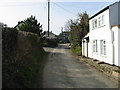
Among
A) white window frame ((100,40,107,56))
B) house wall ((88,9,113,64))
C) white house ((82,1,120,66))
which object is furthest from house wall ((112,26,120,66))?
white window frame ((100,40,107,56))

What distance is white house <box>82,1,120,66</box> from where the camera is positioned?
1777cm

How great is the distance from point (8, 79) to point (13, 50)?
15.1 ft

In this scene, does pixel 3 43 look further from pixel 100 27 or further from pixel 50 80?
pixel 100 27

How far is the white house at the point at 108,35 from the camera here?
17766mm

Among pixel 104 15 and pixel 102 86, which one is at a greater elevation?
pixel 104 15

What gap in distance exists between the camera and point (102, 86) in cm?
1216

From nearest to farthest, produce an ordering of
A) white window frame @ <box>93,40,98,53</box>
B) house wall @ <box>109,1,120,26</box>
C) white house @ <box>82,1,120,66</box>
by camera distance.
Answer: white house @ <box>82,1,120,66</box>
house wall @ <box>109,1,120,26</box>
white window frame @ <box>93,40,98,53</box>

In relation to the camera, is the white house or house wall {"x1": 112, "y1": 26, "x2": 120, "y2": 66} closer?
house wall {"x1": 112, "y1": 26, "x2": 120, "y2": 66}

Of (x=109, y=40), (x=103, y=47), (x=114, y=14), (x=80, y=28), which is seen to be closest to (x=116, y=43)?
(x=109, y=40)

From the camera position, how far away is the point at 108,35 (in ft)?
62.7

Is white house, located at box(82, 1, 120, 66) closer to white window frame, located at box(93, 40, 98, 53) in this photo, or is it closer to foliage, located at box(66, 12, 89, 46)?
white window frame, located at box(93, 40, 98, 53)

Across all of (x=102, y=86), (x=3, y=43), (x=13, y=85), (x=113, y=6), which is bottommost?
(x=102, y=86)

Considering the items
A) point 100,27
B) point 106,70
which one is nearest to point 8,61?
point 106,70

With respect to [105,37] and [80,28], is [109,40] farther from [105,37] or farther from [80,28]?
[80,28]
